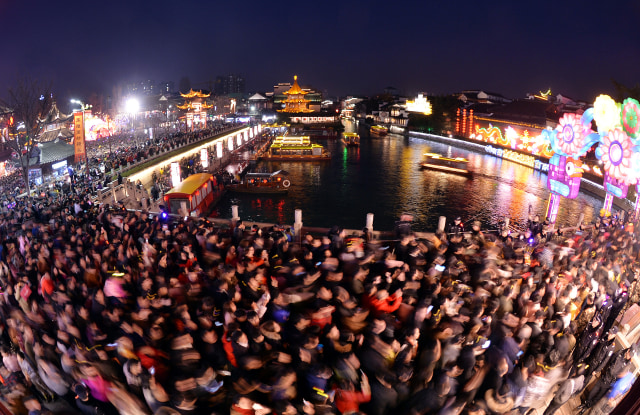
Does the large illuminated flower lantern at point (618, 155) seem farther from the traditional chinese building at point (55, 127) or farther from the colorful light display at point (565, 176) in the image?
the traditional chinese building at point (55, 127)

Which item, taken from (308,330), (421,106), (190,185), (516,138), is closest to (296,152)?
(190,185)

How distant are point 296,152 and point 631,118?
28.5 metres

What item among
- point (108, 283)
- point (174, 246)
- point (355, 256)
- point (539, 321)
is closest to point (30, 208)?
point (174, 246)

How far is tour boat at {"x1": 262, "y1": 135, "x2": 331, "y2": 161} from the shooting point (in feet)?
120

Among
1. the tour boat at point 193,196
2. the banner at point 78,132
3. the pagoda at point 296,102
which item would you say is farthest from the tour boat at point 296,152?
the pagoda at point 296,102

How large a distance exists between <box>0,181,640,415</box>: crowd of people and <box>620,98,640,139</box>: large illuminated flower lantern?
6781 mm

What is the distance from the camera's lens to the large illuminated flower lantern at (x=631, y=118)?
11367 mm

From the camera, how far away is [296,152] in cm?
3725

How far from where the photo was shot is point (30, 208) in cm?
→ 1154

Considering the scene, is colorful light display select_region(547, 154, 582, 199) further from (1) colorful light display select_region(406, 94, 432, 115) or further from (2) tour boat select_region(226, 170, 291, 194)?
(1) colorful light display select_region(406, 94, 432, 115)

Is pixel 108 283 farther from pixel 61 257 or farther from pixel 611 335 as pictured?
pixel 611 335

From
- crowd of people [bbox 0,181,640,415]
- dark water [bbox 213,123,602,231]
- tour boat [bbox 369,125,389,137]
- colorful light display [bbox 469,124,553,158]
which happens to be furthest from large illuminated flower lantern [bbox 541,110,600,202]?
tour boat [bbox 369,125,389,137]

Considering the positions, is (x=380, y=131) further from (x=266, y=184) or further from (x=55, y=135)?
(x=55, y=135)

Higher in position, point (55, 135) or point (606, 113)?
point (606, 113)
